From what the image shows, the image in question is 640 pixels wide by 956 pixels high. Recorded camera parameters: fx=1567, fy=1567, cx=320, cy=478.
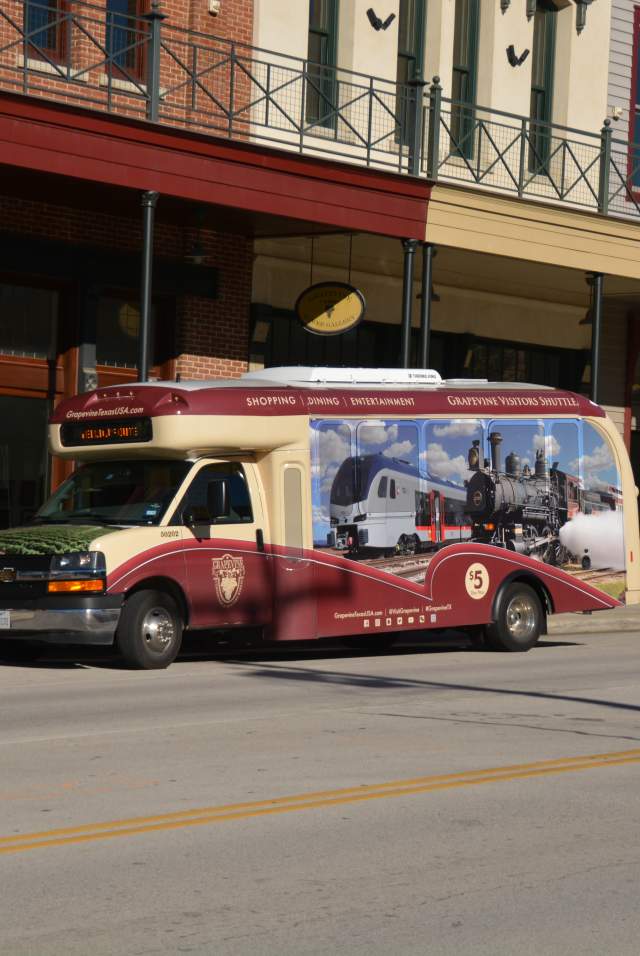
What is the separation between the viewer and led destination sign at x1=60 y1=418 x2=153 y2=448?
14852 millimetres

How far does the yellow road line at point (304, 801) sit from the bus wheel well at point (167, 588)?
572 cm

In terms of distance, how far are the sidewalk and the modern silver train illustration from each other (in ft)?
14.7

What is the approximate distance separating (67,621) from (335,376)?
13.7ft

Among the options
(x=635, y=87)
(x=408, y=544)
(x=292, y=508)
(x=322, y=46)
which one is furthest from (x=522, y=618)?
(x=635, y=87)

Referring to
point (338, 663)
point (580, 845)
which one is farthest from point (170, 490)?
point (580, 845)

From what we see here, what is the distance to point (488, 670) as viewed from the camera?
15.2 m

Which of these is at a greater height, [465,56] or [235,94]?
[465,56]

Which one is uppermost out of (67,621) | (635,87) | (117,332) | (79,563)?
(635,87)

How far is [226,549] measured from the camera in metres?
15.0

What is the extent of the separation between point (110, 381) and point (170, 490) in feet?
22.6

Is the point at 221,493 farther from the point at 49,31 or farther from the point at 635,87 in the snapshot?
the point at 635,87

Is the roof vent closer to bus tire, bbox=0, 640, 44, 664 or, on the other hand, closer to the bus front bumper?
the bus front bumper

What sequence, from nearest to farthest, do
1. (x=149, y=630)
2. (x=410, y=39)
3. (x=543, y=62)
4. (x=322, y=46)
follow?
1. (x=149, y=630)
2. (x=322, y=46)
3. (x=410, y=39)
4. (x=543, y=62)

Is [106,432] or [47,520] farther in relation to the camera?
[106,432]
